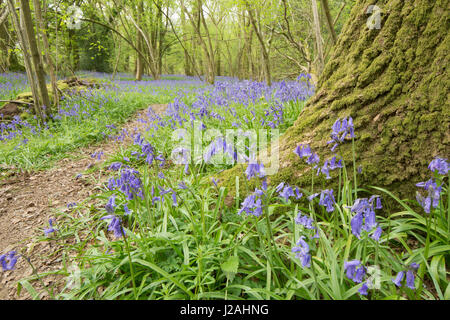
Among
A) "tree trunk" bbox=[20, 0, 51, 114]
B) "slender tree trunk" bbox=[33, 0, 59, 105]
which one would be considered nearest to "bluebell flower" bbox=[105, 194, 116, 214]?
"tree trunk" bbox=[20, 0, 51, 114]

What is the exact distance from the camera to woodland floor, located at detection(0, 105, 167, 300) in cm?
211

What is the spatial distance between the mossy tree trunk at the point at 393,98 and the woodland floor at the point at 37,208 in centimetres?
215

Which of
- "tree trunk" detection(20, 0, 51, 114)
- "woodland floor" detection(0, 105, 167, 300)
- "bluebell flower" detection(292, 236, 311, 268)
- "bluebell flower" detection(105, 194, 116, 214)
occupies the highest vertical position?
"tree trunk" detection(20, 0, 51, 114)

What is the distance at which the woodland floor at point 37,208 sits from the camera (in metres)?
2.11

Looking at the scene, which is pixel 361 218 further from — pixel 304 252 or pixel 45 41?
pixel 45 41

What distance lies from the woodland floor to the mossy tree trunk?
7.04 feet

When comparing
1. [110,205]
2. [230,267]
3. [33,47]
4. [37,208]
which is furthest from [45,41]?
[230,267]

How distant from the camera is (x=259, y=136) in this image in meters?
3.50

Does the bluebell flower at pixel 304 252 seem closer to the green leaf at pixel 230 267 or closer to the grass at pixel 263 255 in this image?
the grass at pixel 263 255

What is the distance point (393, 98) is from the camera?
1981 mm

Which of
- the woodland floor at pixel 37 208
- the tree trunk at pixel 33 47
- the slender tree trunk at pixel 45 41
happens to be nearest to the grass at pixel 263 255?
the woodland floor at pixel 37 208

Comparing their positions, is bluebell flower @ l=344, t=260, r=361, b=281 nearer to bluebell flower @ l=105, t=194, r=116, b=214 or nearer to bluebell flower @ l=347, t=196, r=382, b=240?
bluebell flower @ l=347, t=196, r=382, b=240
